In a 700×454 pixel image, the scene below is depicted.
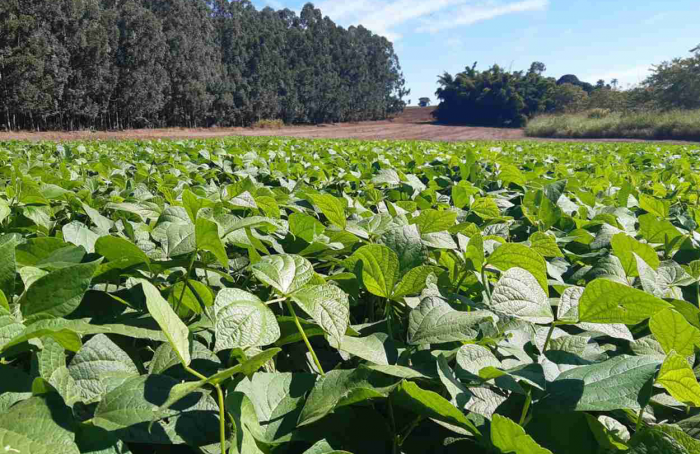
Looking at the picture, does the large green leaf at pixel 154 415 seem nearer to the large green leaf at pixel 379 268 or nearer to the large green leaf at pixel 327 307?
the large green leaf at pixel 327 307

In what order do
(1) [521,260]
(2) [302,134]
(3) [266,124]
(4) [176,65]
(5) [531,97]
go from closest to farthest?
(1) [521,260]
(2) [302,134]
(4) [176,65]
(3) [266,124]
(5) [531,97]

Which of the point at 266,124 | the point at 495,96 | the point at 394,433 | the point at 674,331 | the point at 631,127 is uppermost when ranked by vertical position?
the point at 495,96

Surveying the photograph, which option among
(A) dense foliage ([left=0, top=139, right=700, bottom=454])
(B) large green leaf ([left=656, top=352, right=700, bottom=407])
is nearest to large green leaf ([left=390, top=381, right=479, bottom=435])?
(A) dense foliage ([left=0, top=139, right=700, bottom=454])

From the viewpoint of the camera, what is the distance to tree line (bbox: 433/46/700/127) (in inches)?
1679

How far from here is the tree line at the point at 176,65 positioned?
3384cm

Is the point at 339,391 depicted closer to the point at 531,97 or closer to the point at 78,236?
the point at 78,236

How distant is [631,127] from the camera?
33.8 metres

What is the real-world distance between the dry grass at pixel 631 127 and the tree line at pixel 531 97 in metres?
5.99

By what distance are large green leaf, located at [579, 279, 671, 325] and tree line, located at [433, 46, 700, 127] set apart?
47.2 m

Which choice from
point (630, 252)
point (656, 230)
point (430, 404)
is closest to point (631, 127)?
point (656, 230)

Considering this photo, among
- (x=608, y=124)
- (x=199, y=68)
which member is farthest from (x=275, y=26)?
(x=608, y=124)

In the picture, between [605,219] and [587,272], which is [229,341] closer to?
[587,272]

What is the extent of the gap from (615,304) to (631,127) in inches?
1548

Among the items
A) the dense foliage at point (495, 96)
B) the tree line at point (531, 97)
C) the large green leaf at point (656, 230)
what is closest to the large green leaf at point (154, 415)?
the large green leaf at point (656, 230)
